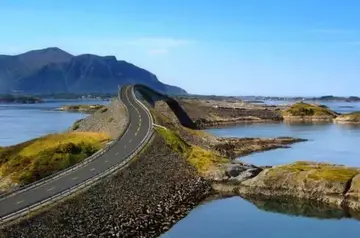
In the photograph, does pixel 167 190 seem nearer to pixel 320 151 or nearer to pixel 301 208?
pixel 301 208

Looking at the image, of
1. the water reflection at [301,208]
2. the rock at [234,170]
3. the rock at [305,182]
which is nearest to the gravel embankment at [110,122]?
the rock at [234,170]

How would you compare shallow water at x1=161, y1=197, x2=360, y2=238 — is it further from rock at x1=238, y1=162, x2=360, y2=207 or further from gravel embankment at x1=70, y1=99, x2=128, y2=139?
gravel embankment at x1=70, y1=99, x2=128, y2=139

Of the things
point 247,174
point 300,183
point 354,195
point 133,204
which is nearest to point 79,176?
point 133,204

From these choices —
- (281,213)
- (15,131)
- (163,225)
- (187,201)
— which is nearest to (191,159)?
(187,201)

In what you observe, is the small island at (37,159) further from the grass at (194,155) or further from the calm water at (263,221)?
the calm water at (263,221)

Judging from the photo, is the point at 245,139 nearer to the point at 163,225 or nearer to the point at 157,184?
the point at 157,184
